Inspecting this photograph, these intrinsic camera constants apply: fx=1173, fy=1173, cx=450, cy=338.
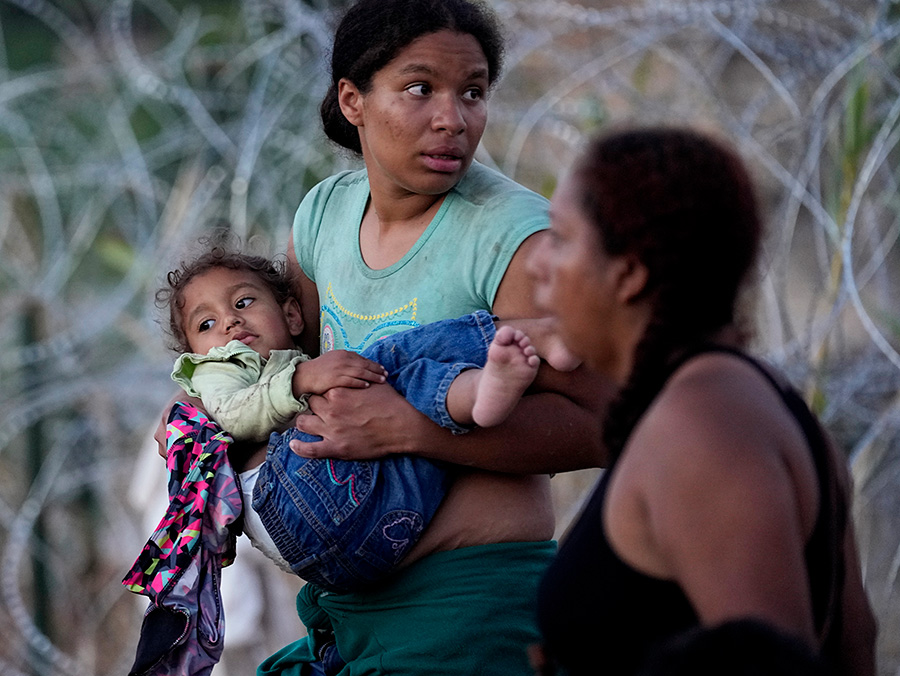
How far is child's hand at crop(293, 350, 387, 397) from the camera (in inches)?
81.1

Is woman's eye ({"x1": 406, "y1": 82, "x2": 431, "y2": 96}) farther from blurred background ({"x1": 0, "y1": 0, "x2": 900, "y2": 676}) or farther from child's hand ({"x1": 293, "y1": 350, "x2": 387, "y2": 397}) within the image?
blurred background ({"x1": 0, "y1": 0, "x2": 900, "y2": 676})

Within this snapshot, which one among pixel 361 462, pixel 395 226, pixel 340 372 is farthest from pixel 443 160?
pixel 361 462

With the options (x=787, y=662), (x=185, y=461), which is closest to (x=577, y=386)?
(x=185, y=461)

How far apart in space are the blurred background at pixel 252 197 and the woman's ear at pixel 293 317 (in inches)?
50.9

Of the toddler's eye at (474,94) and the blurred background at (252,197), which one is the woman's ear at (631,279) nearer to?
the toddler's eye at (474,94)

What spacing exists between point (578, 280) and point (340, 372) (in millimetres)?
752

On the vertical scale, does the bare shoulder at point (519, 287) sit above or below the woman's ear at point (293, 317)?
above

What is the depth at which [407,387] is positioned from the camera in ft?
6.76

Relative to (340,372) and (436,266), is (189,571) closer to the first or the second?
(340,372)

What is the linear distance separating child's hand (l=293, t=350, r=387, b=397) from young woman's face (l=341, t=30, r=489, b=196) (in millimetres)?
349

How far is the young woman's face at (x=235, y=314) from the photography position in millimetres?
2445

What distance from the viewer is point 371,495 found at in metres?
2.00

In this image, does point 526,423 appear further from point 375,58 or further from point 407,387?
point 375,58

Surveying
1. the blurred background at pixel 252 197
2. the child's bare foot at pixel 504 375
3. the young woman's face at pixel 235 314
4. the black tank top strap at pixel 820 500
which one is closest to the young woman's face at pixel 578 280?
the black tank top strap at pixel 820 500
